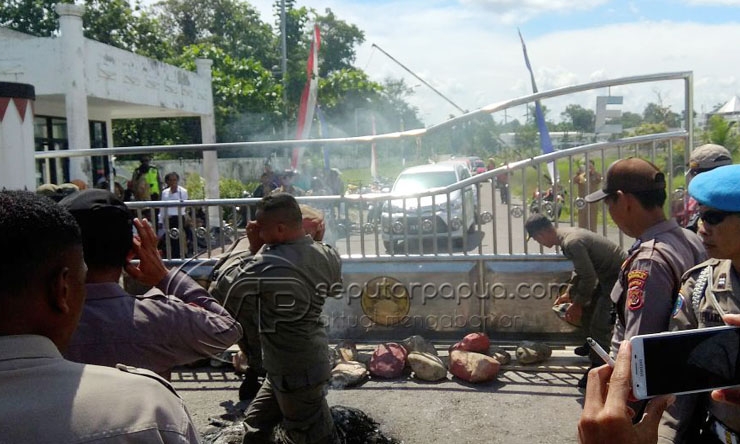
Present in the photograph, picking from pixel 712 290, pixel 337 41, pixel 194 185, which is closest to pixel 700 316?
pixel 712 290

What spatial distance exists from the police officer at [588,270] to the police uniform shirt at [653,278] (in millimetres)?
2081

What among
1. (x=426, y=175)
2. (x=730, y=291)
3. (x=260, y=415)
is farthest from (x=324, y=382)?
(x=426, y=175)

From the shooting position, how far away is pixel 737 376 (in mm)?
1575

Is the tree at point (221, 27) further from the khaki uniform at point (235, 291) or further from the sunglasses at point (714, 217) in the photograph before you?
the sunglasses at point (714, 217)

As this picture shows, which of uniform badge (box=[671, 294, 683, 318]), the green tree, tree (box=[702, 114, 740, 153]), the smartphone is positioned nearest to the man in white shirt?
uniform badge (box=[671, 294, 683, 318])

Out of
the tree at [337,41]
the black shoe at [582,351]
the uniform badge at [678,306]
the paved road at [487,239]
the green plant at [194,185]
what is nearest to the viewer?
the uniform badge at [678,306]

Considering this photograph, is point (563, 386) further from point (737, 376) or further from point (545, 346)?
point (737, 376)

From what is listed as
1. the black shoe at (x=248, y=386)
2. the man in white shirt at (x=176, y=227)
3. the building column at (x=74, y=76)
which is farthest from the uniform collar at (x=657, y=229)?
the building column at (x=74, y=76)

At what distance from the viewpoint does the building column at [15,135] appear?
5.25m

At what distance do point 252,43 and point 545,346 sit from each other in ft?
124

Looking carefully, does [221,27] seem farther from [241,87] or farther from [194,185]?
[194,185]

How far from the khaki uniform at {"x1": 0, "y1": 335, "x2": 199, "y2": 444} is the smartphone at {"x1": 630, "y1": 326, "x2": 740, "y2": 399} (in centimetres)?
96

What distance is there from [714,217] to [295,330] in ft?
7.33

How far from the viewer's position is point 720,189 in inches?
85.0
